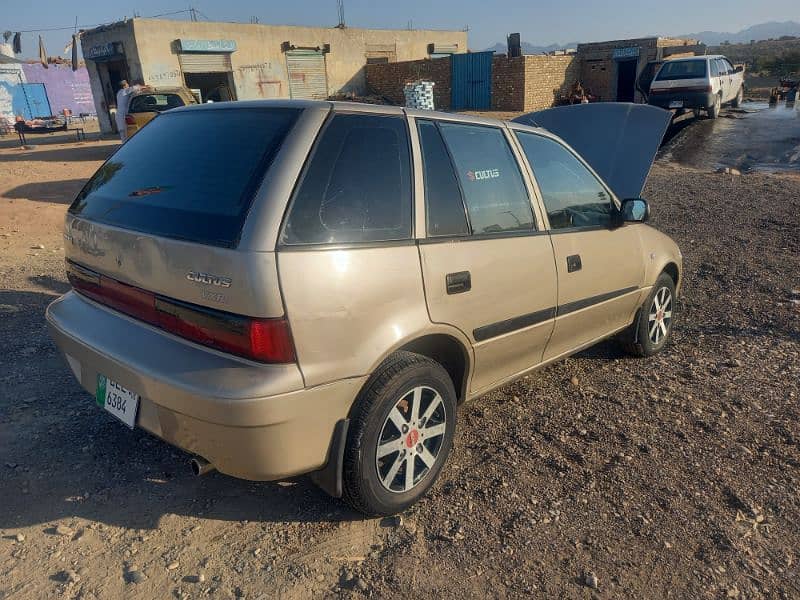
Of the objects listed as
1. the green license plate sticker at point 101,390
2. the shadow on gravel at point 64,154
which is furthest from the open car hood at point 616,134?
the shadow on gravel at point 64,154

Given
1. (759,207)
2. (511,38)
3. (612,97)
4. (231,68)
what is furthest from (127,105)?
(612,97)

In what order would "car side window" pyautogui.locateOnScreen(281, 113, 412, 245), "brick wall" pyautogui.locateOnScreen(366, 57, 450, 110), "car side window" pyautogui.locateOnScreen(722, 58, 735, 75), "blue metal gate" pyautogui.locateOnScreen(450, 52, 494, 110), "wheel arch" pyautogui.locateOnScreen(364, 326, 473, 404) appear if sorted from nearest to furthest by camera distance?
"car side window" pyautogui.locateOnScreen(281, 113, 412, 245) < "wheel arch" pyautogui.locateOnScreen(364, 326, 473, 404) < "car side window" pyautogui.locateOnScreen(722, 58, 735, 75) < "blue metal gate" pyautogui.locateOnScreen(450, 52, 494, 110) < "brick wall" pyautogui.locateOnScreen(366, 57, 450, 110)

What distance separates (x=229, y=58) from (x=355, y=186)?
2547 centimetres

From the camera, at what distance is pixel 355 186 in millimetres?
2418

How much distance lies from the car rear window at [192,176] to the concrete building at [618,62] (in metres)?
28.3

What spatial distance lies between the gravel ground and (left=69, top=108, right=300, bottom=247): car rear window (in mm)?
1283

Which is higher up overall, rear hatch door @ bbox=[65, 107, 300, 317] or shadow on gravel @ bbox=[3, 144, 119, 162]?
rear hatch door @ bbox=[65, 107, 300, 317]

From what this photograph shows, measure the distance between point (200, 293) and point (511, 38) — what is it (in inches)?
1086

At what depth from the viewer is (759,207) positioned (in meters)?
8.75

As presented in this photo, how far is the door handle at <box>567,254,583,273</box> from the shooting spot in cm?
336

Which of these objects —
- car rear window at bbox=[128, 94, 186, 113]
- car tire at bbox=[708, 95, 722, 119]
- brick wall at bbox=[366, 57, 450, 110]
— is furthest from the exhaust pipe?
brick wall at bbox=[366, 57, 450, 110]

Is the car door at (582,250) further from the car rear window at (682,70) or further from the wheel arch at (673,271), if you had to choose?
the car rear window at (682,70)

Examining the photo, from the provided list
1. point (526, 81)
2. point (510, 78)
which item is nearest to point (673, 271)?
point (526, 81)

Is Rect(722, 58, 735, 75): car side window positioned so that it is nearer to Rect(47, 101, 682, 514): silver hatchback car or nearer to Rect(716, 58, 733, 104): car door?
Rect(716, 58, 733, 104): car door
